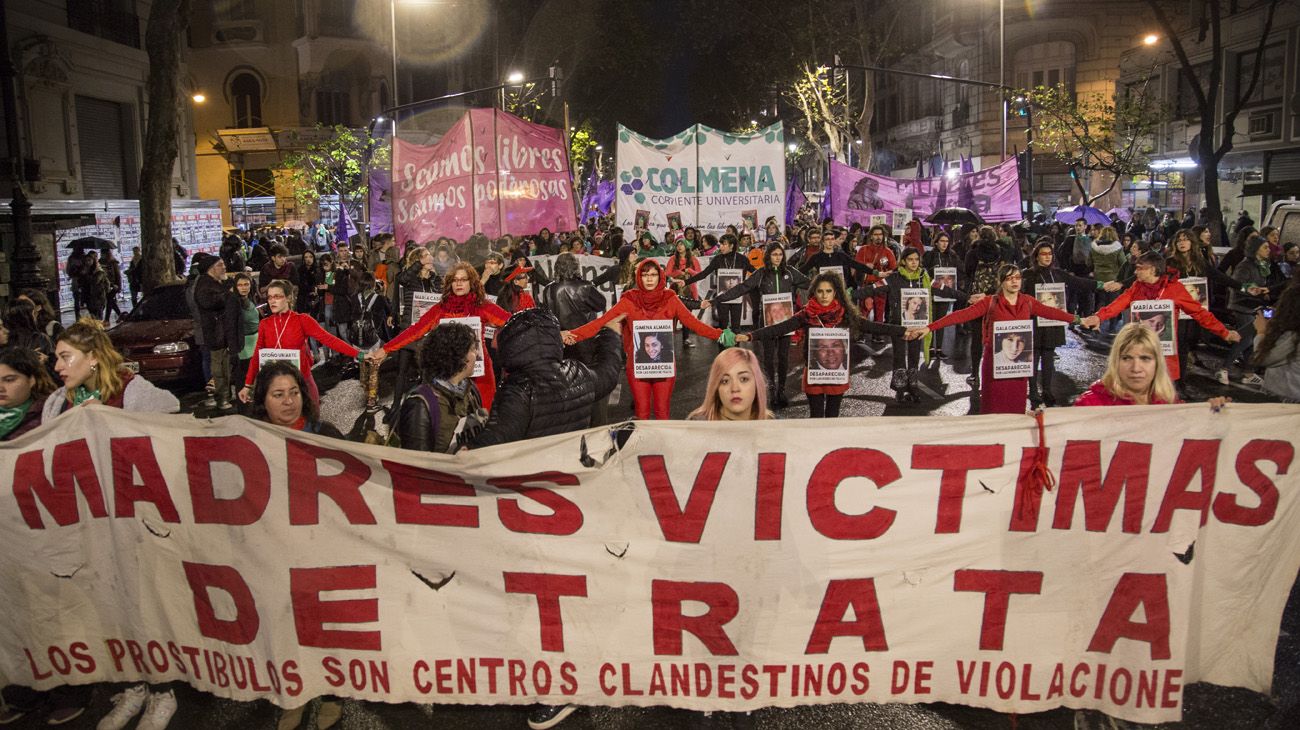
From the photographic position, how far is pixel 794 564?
4098 mm

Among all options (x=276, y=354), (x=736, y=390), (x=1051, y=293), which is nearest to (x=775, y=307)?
(x=1051, y=293)

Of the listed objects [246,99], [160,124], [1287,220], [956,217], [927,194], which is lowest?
[1287,220]

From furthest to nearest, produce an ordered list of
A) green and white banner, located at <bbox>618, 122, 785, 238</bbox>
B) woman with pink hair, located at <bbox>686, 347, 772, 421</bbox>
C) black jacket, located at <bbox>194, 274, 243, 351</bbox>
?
green and white banner, located at <bbox>618, 122, 785, 238</bbox> → black jacket, located at <bbox>194, 274, 243, 351</bbox> → woman with pink hair, located at <bbox>686, 347, 772, 421</bbox>

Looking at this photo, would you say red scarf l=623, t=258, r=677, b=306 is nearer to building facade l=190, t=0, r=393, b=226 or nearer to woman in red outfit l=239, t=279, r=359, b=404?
woman in red outfit l=239, t=279, r=359, b=404

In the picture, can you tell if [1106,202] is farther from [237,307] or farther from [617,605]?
[617,605]

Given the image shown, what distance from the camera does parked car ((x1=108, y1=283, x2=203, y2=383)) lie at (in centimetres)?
1261

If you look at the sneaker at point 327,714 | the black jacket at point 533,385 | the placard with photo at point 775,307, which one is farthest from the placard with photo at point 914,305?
the sneaker at point 327,714

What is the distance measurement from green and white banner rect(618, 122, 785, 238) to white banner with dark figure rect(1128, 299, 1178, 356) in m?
9.91

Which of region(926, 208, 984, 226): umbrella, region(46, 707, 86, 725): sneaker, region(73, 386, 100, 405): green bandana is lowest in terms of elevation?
region(46, 707, 86, 725): sneaker

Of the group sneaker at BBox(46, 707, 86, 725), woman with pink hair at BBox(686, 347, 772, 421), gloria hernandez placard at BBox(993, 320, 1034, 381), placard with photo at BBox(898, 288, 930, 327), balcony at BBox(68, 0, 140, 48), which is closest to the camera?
sneaker at BBox(46, 707, 86, 725)

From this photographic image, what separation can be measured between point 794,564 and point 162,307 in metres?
11.7

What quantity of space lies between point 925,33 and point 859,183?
44.8 metres

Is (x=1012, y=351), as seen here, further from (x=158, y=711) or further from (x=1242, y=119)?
(x=1242, y=119)

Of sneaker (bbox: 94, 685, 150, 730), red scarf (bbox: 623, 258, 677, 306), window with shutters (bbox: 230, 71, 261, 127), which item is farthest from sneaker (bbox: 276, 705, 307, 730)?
window with shutters (bbox: 230, 71, 261, 127)
